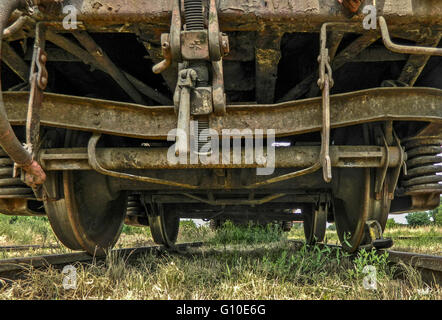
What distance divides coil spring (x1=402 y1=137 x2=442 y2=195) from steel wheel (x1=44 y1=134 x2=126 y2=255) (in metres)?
2.07

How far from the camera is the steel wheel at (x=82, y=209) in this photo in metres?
2.15

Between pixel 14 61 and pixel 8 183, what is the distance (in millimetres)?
741

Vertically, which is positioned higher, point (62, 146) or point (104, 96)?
point (104, 96)

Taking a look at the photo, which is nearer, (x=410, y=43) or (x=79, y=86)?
(x=410, y=43)

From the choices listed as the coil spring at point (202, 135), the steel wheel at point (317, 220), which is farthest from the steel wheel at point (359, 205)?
the coil spring at point (202, 135)

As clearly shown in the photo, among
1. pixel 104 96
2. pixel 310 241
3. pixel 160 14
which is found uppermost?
pixel 160 14

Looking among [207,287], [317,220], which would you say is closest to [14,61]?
[207,287]

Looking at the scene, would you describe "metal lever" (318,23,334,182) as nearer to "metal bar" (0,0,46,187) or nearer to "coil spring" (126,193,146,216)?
"metal bar" (0,0,46,187)

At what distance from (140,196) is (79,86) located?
117 centimetres

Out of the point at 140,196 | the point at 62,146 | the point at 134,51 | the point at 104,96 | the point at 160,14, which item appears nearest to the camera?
the point at 160,14

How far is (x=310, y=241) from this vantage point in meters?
3.67
